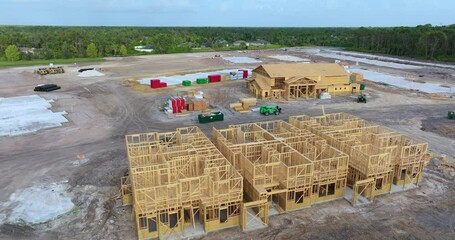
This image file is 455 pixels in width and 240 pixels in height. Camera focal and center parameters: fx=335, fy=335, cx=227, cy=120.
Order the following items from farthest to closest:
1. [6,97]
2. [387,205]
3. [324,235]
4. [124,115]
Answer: [6,97], [124,115], [387,205], [324,235]

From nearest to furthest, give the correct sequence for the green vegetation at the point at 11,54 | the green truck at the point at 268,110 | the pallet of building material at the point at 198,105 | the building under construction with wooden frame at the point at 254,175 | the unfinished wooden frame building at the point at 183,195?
the unfinished wooden frame building at the point at 183,195 → the building under construction with wooden frame at the point at 254,175 → the green truck at the point at 268,110 → the pallet of building material at the point at 198,105 → the green vegetation at the point at 11,54

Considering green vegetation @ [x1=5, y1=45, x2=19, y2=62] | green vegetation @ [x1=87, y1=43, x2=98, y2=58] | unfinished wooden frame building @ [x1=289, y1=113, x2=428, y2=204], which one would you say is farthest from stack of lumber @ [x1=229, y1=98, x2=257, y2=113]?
green vegetation @ [x1=5, y1=45, x2=19, y2=62]

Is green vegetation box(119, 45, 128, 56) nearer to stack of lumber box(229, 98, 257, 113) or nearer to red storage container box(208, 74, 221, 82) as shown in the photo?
red storage container box(208, 74, 221, 82)

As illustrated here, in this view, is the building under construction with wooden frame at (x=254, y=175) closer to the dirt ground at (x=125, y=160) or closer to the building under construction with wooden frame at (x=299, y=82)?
the dirt ground at (x=125, y=160)

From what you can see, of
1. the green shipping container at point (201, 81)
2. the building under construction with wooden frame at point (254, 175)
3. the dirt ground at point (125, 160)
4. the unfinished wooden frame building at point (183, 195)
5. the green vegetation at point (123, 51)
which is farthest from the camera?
the green vegetation at point (123, 51)

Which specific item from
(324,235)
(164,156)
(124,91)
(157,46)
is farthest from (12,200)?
(157,46)

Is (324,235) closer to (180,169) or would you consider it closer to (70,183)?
(180,169)

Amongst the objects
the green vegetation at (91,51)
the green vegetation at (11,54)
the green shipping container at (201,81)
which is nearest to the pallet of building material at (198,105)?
the green shipping container at (201,81)
